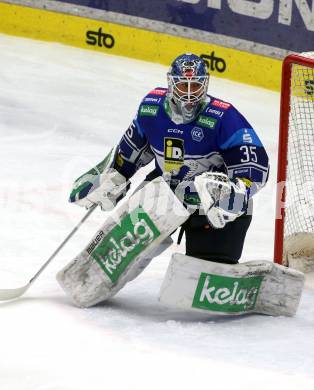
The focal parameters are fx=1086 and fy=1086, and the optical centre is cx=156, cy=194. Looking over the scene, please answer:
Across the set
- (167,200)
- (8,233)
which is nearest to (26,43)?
(8,233)

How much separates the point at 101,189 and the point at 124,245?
345 mm

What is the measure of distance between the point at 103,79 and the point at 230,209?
161 inches

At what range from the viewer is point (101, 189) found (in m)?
4.18

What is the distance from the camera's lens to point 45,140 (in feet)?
21.9

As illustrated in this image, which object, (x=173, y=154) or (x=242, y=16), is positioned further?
(x=242, y=16)

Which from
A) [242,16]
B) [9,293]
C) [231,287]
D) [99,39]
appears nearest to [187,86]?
[231,287]

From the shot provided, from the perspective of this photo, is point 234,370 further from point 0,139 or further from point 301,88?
point 0,139

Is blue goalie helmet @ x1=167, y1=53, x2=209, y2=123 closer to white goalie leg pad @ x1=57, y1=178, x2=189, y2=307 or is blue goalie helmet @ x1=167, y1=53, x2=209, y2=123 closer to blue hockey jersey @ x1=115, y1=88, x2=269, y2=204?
blue hockey jersey @ x1=115, y1=88, x2=269, y2=204

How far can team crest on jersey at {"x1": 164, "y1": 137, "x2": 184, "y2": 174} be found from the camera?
403 cm

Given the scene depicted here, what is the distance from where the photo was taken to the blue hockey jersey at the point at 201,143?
3947 mm

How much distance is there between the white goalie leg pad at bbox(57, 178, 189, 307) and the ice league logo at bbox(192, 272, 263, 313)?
23 centimetres

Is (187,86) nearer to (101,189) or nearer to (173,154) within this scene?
(173,154)

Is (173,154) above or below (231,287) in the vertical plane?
above

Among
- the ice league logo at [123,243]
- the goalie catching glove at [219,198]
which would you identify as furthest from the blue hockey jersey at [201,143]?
the ice league logo at [123,243]
